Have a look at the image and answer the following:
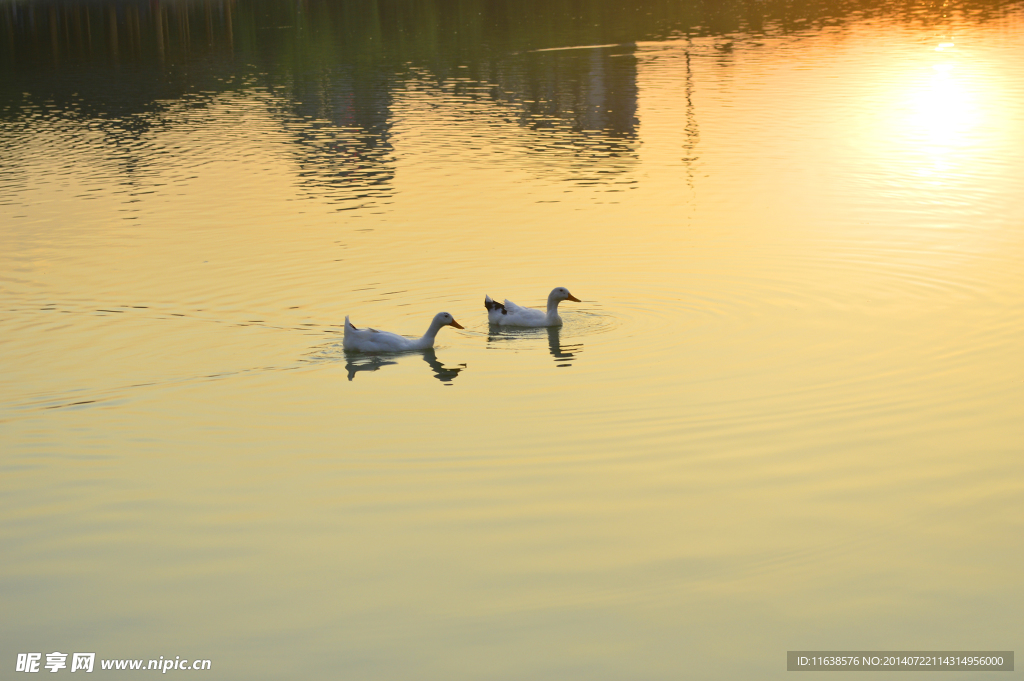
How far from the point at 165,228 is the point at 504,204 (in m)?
6.13

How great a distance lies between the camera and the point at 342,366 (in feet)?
44.1

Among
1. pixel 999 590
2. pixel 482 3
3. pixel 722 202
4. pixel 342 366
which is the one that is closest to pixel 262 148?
pixel 722 202

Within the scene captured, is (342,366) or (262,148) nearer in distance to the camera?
(342,366)

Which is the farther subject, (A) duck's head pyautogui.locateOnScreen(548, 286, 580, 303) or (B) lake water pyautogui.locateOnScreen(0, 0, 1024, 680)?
(A) duck's head pyautogui.locateOnScreen(548, 286, 580, 303)

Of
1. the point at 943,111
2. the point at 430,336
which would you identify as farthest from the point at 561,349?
the point at 943,111

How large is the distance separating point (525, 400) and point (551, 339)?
88.2 inches

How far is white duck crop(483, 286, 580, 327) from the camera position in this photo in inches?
568

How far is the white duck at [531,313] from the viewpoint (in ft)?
47.3

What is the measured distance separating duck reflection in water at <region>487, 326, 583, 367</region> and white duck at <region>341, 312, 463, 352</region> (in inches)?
26.2

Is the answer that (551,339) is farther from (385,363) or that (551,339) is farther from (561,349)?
(385,363)

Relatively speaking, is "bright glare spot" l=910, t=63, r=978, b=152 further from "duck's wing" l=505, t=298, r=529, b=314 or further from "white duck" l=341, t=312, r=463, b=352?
"white duck" l=341, t=312, r=463, b=352

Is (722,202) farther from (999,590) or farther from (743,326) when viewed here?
(999,590)

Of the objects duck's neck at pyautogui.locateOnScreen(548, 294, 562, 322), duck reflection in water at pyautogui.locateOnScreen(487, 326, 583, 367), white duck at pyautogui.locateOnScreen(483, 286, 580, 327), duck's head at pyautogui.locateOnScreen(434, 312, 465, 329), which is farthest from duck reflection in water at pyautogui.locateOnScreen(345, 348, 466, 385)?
duck's neck at pyautogui.locateOnScreen(548, 294, 562, 322)

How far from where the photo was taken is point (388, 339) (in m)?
13.7
